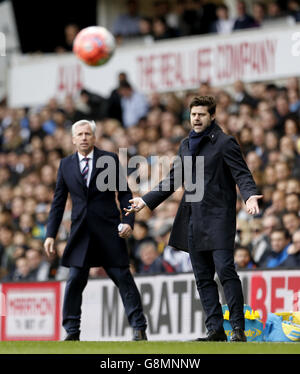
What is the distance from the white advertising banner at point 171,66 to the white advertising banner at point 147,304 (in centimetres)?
683

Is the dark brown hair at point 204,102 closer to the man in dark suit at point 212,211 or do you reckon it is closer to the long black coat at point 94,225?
the man in dark suit at point 212,211

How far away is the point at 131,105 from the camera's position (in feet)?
64.1

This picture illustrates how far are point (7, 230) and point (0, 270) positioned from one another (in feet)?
2.78

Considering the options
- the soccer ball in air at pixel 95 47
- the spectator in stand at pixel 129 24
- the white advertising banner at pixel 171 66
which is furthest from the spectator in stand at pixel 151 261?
the spectator in stand at pixel 129 24

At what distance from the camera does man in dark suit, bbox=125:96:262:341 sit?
369 inches

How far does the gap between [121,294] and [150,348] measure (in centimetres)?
228

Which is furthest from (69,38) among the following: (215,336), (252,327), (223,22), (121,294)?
(215,336)

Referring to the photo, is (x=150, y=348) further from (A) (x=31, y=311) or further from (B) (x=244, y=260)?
(A) (x=31, y=311)

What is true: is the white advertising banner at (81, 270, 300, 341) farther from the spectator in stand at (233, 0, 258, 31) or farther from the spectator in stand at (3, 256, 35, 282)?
the spectator in stand at (233, 0, 258, 31)

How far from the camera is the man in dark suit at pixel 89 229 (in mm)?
10641

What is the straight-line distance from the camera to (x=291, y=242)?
12938 mm

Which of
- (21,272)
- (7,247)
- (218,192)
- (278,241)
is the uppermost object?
(218,192)

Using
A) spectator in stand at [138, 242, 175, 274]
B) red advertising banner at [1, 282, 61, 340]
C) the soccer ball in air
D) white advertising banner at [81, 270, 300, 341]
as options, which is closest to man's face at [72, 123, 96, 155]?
white advertising banner at [81, 270, 300, 341]
